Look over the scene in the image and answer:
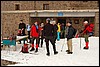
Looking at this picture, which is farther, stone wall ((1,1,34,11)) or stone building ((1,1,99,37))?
stone wall ((1,1,34,11))

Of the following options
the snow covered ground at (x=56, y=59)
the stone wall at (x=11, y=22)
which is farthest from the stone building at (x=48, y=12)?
the snow covered ground at (x=56, y=59)

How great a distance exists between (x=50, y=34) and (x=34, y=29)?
1.67 m

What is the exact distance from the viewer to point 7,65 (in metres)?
11.0

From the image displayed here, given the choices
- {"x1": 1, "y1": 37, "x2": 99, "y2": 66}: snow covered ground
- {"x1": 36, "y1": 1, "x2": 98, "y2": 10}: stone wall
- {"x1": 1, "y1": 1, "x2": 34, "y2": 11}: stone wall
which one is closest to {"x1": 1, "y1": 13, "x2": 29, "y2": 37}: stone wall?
{"x1": 1, "y1": 1, "x2": 34, "y2": 11}: stone wall

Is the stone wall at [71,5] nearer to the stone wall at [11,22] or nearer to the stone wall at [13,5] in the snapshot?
the stone wall at [13,5]

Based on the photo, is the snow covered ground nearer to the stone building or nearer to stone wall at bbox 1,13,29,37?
the stone building

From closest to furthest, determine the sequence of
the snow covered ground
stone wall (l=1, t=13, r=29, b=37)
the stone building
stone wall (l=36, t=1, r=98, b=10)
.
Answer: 1. the snow covered ground
2. the stone building
3. stone wall (l=36, t=1, r=98, b=10)
4. stone wall (l=1, t=13, r=29, b=37)

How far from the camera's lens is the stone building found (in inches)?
1505

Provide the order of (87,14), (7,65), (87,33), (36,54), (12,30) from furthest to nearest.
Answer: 1. (12,30)
2. (87,14)
3. (87,33)
4. (36,54)
5. (7,65)

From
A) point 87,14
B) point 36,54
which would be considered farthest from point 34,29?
point 87,14

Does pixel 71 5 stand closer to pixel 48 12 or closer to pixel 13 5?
pixel 48 12

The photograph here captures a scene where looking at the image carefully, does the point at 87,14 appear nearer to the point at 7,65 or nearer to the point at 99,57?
the point at 99,57

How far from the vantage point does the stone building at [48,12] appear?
125ft

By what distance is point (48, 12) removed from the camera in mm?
39062
